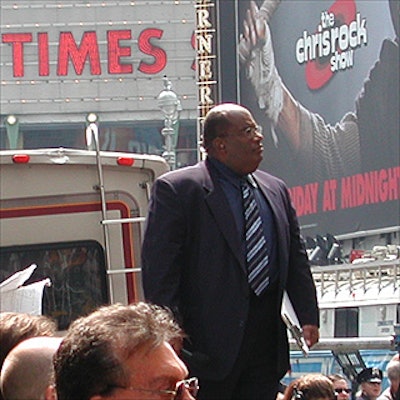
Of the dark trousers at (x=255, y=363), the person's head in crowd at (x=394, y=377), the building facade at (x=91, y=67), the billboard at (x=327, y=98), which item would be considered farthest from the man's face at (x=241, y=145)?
the building facade at (x=91, y=67)

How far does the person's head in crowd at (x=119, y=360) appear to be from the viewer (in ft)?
10.3

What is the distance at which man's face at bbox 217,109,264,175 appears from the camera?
600 centimetres

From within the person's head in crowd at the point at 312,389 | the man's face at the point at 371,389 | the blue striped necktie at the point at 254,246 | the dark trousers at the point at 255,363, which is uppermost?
the blue striped necktie at the point at 254,246

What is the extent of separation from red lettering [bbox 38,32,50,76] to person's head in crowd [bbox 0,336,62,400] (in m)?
76.6

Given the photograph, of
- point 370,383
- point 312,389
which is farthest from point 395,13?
point 312,389

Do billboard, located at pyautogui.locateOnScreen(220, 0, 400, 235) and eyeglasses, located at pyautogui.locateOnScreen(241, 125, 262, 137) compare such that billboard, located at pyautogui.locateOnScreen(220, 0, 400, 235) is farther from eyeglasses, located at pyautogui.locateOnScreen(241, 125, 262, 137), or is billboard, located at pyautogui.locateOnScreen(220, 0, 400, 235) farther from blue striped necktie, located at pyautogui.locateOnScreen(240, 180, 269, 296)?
blue striped necktie, located at pyautogui.locateOnScreen(240, 180, 269, 296)

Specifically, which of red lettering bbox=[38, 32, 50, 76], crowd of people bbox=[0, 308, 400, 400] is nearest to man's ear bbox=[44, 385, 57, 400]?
crowd of people bbox=[0, 308, 400, 400]

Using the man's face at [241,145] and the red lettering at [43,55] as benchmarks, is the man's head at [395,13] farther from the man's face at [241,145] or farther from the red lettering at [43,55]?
the red lettering at [43,55]

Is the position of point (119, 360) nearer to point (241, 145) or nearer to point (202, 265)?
point (202, 265)

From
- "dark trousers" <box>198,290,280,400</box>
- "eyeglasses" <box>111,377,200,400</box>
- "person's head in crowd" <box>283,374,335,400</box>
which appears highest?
"eyeglasses" <box>111,377,200,400</box>

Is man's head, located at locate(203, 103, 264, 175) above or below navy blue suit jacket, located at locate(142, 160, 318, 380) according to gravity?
above

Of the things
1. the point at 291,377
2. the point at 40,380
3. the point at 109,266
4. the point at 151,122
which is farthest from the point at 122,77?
the point at 40,380

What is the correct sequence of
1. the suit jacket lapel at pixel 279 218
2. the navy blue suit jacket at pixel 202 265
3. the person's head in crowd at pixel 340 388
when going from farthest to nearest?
the person's head in crowd at pixel 340 388
the suit jacket lapel at pixel 279 218
the navy blue suit jacket at pixel 202 265

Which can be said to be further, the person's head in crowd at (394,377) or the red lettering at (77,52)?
the red lettering at (77,52)
